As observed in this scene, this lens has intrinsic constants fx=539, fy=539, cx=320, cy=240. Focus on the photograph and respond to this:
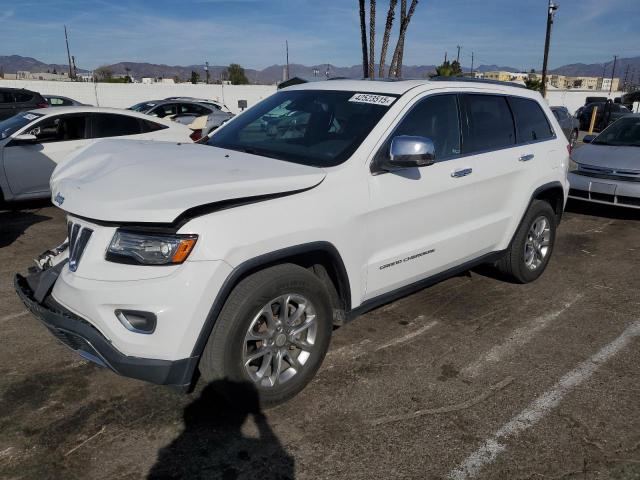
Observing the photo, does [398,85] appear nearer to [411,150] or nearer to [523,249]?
[411,150]

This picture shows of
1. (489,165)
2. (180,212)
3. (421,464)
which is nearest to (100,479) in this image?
(180,212)

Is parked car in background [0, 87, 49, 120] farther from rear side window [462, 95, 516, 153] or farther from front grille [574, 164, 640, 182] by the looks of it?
rear side window [462, 95, 516, 153]

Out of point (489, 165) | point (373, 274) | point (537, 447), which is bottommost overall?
point (537, 447)

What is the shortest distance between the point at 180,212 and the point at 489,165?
103 inches

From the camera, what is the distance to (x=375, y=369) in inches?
138

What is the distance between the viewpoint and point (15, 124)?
7.54m

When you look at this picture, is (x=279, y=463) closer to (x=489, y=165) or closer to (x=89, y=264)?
(x=89, y=264)

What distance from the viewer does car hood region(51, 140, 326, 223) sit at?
2.50 meters

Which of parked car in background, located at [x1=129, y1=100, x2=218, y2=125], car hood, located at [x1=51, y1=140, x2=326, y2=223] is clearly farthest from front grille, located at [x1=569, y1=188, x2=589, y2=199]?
parked car in background, located at [x1=129, y1=100, x2=218, y2=125]

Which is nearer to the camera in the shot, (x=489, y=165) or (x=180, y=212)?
(x=180, y=212)

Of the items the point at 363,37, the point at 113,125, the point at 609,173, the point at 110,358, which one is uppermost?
the point at 363,37

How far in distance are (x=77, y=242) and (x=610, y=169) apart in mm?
7407

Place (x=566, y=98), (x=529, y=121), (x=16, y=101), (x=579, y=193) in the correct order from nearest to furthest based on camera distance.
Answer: (x=529, y=121) → (x=579, y=193) → (x=16, y=101) → (x=566, y=98)

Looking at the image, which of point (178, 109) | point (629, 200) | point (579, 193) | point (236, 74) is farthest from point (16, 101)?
point (236, 74)
